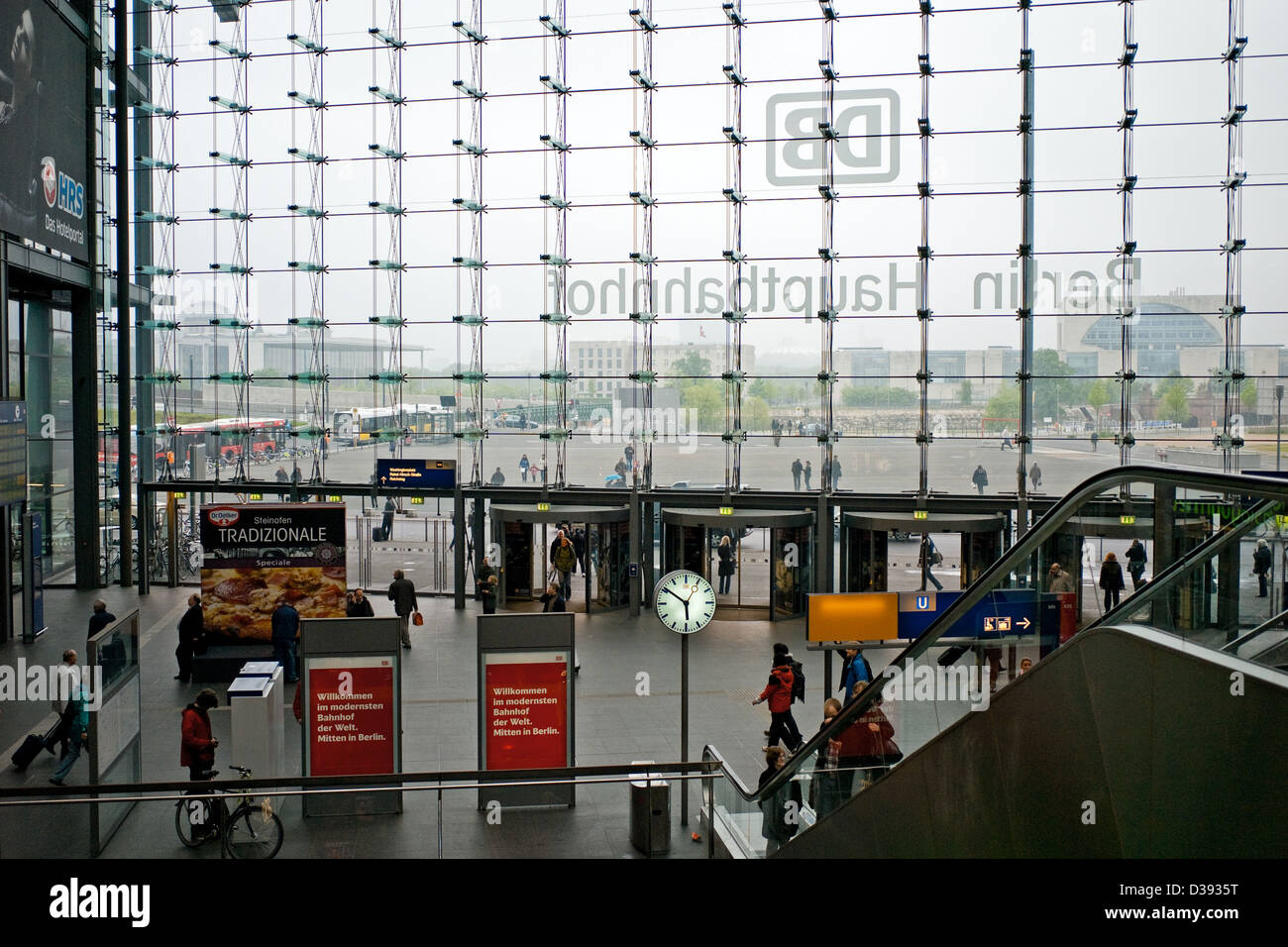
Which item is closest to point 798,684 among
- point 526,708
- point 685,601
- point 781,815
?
point 685,601

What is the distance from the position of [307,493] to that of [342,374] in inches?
91.8

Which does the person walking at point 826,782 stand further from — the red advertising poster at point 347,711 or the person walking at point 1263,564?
the red advertising poster at point 347,711

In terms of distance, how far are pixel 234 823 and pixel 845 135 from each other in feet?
51.6

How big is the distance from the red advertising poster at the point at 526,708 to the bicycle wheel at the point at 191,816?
302 centimetres

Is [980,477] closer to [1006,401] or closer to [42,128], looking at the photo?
[1006,401]

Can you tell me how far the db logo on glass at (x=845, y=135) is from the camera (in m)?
19.2

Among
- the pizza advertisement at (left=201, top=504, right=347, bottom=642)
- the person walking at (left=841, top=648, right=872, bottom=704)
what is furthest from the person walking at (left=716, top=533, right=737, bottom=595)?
the person walking at (left=841, top=648, right=872, bottom=704)

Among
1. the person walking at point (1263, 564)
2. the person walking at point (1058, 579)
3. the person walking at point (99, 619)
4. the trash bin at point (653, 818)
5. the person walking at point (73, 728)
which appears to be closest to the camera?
the person walking at point (1263, 564)

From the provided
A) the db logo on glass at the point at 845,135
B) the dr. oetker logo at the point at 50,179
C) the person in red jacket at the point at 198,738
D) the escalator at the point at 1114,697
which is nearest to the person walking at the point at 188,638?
the person in red jacket at the point at 198,738

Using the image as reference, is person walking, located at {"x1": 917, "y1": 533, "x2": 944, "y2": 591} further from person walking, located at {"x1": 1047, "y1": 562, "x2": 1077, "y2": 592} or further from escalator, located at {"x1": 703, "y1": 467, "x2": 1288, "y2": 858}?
person walking, located at {"x1": 1047, "y1": 562, "x2": 1077, "y2": 592}

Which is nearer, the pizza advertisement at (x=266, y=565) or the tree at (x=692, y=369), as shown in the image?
the pizza advertisement at (x=266, y=565)

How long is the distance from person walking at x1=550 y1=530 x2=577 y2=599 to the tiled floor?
2.88 feet

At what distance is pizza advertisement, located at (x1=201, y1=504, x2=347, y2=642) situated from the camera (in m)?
14.3
